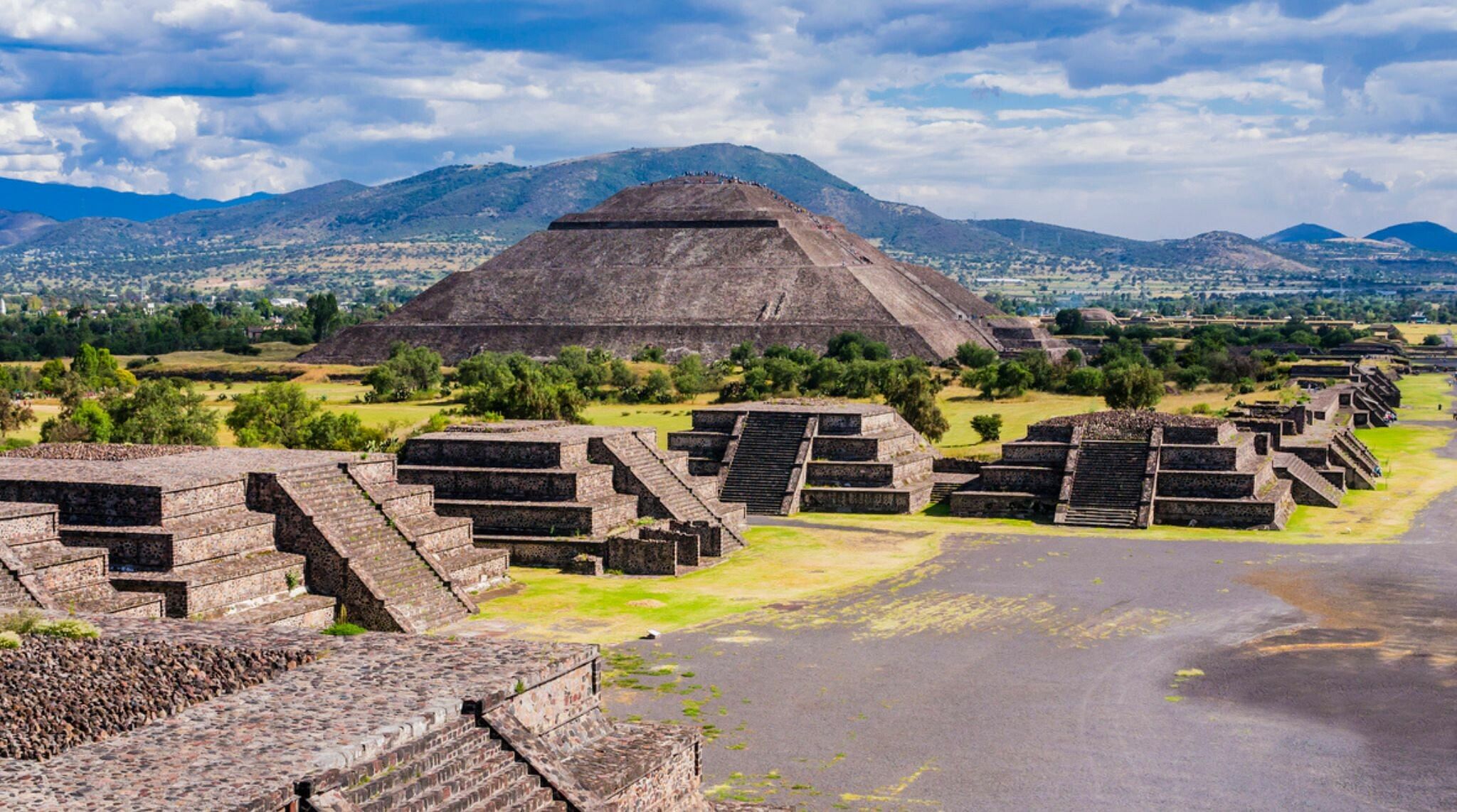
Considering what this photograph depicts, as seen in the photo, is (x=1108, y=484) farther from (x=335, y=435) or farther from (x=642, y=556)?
(x=335, y=435)

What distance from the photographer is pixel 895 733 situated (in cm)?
2264

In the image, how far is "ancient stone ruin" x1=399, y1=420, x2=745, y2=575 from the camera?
120ft

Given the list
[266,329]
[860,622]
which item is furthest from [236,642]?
[266,329]

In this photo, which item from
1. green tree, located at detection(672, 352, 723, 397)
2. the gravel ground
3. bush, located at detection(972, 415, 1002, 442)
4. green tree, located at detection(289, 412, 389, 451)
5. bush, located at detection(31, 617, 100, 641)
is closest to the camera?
bush, located at detection(31, 617, 100, 641)

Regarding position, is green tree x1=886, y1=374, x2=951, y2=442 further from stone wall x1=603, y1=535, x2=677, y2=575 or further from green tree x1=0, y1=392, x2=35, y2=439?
green tree x1=0, y1=392, x2=35, y2=439

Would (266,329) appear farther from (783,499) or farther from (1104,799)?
(1104,799)

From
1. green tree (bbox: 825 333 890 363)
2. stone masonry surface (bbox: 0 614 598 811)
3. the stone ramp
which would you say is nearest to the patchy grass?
stone masonry surface (bbox: 0 614 598 811)

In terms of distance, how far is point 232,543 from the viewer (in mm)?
29078

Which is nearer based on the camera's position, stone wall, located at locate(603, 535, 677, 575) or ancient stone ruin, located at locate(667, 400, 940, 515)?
stone wall, located at locate(603, 535, 677, 575)

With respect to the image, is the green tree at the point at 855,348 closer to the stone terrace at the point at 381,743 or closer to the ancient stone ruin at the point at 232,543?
the ancient stone ruin at the point at 232,543

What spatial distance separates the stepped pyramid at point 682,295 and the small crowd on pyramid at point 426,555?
2114 inches

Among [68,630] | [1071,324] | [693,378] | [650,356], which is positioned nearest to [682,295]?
[650,356]

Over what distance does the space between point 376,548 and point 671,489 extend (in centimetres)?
1190

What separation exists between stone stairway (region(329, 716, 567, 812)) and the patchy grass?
11167 millimetres
